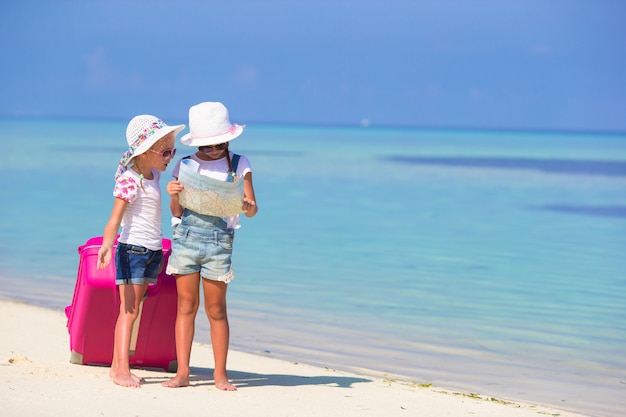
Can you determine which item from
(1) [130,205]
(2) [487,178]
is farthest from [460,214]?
(1) [130,205]

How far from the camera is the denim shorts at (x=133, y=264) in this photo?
4.37 metres

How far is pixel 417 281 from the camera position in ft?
32.1

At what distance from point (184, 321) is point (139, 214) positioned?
1.81 feet

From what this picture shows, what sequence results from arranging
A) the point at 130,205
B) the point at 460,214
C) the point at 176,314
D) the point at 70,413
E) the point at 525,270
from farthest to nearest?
1. the point at 460,214
2. the point at 525,270
3. the point at 176,314
4. the point at 130,205
5. the point at 70,413

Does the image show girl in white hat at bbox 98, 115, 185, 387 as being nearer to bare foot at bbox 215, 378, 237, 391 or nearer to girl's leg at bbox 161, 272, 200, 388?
girl's leg at bbox 161, 272, 200, 388

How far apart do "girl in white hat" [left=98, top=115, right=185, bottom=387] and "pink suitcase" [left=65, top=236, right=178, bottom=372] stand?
0.16 metres

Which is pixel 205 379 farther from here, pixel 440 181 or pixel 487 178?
pixel 487 178

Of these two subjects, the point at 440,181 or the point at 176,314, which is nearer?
the point at 176,314

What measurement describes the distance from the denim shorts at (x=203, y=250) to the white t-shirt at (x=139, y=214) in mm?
126

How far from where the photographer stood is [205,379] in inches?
189

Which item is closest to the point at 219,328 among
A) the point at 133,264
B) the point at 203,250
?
the point at 203,250

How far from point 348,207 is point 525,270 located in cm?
787

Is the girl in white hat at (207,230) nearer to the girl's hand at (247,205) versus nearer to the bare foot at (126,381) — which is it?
the girl's hand at (247,205)

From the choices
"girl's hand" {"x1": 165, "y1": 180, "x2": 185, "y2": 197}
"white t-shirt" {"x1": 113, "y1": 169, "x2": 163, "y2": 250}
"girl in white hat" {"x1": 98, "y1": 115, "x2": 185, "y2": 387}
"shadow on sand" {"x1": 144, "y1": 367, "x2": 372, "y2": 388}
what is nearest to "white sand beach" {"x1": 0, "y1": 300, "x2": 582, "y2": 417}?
"shadow on sand" {"x1": 144, "y1": 367, "x2": 372, "y2": 388}
